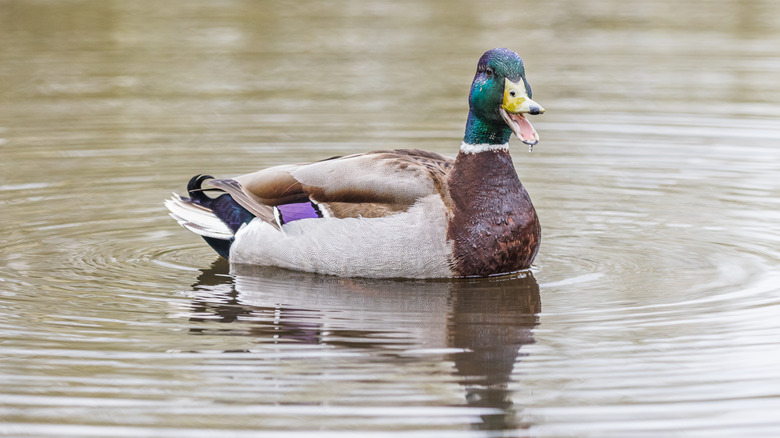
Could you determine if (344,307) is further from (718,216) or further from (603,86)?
(603,86)

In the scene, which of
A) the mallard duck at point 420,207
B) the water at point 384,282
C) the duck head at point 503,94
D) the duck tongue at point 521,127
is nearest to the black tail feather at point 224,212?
the water at point 384,282

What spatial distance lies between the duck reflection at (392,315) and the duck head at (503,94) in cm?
101

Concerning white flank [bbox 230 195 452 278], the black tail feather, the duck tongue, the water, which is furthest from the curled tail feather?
the duck tongue

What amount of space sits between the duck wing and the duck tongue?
592mm

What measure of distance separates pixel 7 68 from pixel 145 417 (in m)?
11.7

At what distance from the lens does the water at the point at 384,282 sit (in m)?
5.79

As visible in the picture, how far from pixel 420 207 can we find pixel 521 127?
800 mm

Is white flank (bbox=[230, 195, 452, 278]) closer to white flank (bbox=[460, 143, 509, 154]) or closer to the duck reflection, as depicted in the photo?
the duck reflection

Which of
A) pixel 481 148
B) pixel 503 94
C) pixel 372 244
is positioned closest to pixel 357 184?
pixel 372 244

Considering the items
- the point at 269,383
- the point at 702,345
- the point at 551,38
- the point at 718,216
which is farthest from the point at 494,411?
the point at 551,38

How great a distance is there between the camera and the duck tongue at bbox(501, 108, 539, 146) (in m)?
7.80

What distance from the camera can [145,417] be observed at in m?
5.58

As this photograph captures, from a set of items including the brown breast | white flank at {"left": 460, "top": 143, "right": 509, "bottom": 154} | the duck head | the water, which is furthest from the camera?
white flank at {"left": 460, "top": 143, "right": 509, "bottom": 154}

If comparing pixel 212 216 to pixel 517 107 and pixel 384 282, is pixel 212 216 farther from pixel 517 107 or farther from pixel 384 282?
pixel 517 107
